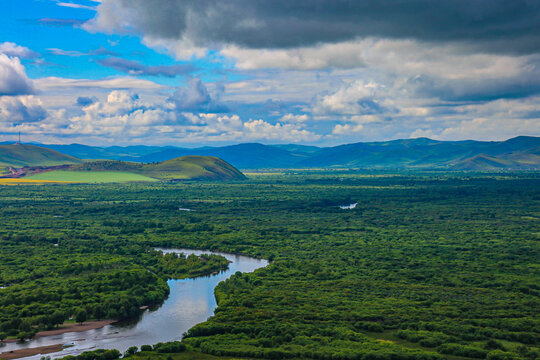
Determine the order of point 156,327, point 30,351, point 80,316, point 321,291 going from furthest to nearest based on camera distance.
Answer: point 321,291 → point 80,316 → point 156,327 → point 30,351

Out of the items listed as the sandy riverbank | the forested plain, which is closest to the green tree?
the forested plain

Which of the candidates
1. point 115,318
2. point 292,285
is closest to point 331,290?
point 292,285

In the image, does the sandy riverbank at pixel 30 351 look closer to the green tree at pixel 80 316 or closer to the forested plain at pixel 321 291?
the forested plain at pixel 321 291

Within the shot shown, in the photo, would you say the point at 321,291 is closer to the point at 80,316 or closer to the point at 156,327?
the point at 156,327

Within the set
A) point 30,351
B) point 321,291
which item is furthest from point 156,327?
point 321,291

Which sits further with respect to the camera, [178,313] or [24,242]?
[24,242]

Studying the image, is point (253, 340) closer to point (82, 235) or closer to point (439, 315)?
point (439, 315)

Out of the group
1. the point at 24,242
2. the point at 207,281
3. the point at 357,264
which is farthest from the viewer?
the point at 24,242
